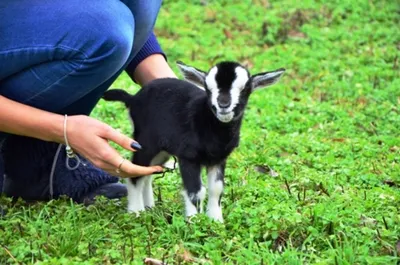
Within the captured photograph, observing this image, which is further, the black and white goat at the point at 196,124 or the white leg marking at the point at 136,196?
the white leg marking at the point at 136,196

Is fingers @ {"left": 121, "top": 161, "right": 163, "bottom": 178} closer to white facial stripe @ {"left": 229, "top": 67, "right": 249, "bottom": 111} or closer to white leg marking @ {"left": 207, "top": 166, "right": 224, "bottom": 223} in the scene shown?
white leg marking @ {"left": 207, "top": 166, "right": 224, "bottom": 223}

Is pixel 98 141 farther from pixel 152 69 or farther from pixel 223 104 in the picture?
pixel 152 69

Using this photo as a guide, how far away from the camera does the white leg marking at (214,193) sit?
12.8 feet

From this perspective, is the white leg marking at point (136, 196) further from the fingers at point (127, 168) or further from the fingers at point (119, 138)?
the fingers at point (119, 138)

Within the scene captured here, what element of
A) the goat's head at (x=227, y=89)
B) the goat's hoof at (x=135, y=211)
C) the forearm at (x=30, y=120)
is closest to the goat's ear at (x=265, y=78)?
the goat's head at (x=227, y=89)

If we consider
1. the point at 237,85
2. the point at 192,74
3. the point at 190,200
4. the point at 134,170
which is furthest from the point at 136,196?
the point at 237,85

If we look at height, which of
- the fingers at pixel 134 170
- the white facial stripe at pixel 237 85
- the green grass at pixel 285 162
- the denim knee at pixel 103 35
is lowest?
the green grass at pixel 285 162

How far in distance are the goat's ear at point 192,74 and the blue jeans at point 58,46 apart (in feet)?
0.96

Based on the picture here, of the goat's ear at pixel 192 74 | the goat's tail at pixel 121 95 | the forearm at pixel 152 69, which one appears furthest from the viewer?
the forearm at pixel 152 69

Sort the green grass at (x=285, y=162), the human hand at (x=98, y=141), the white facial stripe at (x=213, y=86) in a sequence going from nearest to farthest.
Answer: the green grass at (x=285, y=162), the human hand at (x=98, y=141), the white facial stripe at (x=213, y=86)

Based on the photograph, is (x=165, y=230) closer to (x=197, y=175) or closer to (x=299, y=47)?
(x=197, y=175)

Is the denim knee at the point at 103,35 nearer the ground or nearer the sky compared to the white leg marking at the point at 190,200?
nearer the sky

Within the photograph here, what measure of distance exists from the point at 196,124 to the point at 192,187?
29 cm

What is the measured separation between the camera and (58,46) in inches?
146
